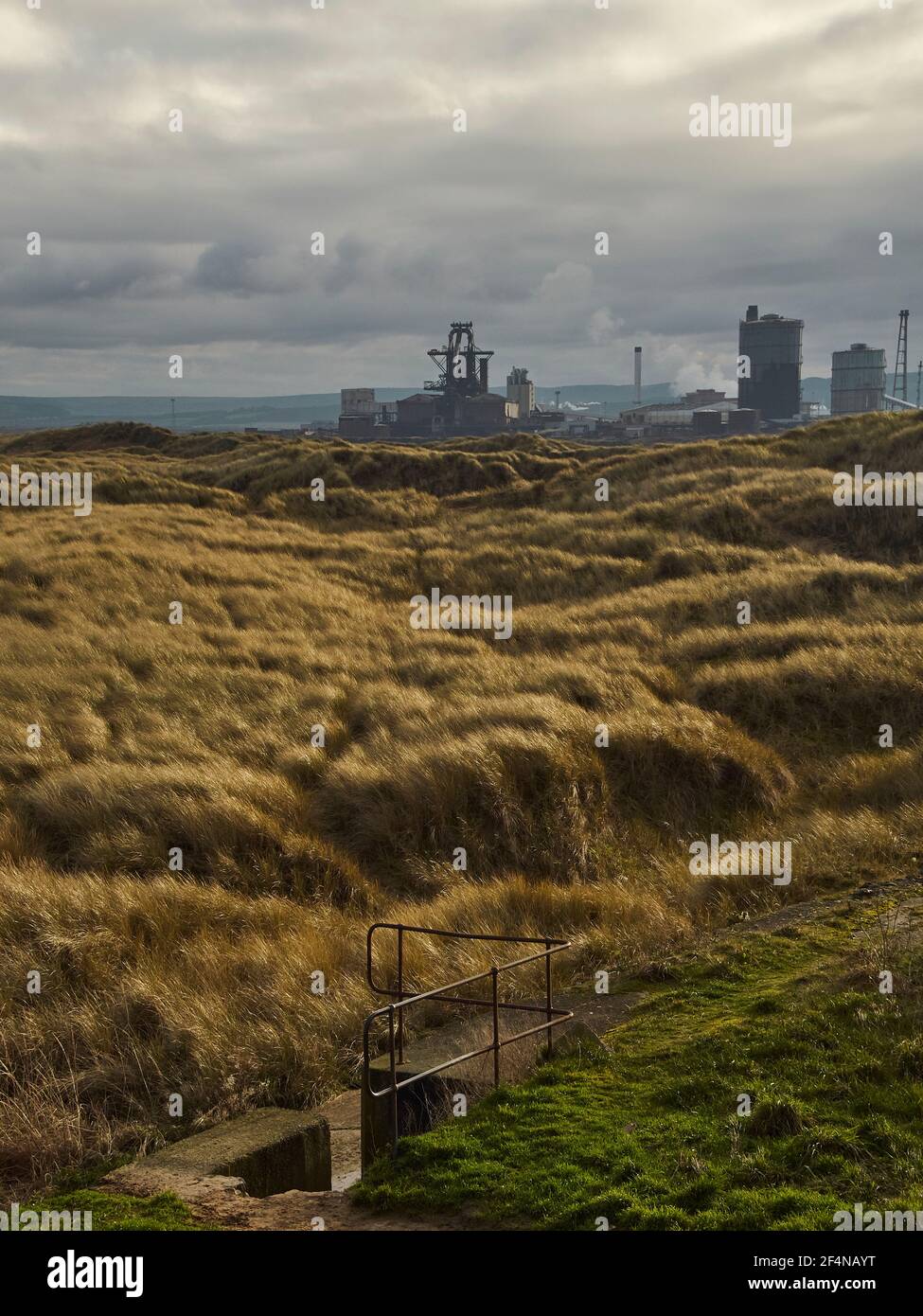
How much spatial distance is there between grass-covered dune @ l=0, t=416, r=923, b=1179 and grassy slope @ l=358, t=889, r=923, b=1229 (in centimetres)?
159

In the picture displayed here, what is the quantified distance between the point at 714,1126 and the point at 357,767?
Answer: 27.7 ft

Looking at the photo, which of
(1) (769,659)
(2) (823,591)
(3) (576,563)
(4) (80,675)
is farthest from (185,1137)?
(3) (576,563)

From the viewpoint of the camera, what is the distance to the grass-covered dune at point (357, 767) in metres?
8.00

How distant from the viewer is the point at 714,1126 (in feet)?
18.6

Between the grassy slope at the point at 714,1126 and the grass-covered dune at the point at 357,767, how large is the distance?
159 centimetres

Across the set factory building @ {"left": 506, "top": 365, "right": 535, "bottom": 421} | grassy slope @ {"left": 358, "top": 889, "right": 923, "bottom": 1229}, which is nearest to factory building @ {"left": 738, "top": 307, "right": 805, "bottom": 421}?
factory building @ {"left": 506, "top": 365, "right": 535, "bottom": 421}

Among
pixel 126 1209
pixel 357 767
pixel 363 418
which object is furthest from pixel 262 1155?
pixel 363 418

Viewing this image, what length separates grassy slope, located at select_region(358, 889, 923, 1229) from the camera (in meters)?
4.97

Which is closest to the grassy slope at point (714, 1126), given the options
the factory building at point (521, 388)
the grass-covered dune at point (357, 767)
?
the grass-covered dune at point (357, 767)

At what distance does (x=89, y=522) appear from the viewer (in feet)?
99.8

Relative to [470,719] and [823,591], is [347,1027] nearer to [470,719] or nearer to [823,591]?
[470,719]

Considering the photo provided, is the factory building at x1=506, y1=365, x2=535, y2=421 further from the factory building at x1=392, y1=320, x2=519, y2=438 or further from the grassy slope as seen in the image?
the grassy slope

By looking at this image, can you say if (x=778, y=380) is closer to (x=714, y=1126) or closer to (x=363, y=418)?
(x=363, y=418)

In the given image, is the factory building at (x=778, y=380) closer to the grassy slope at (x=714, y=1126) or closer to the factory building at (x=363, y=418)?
the factory building at (x=363, y=418)
